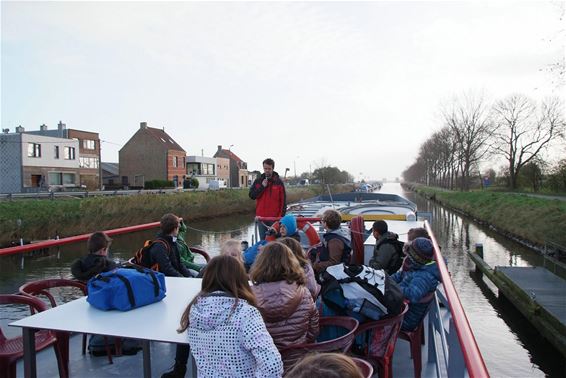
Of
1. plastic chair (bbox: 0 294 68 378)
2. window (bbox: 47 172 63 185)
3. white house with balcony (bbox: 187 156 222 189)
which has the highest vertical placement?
white house with balcony (bbox: 187 156 222 189)

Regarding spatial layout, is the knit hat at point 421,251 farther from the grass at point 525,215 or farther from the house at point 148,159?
the house at point 148,159

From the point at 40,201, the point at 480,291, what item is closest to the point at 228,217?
the point at 40,201

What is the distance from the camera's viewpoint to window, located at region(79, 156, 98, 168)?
158ft

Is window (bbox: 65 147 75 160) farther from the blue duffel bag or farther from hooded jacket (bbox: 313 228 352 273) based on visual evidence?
the blue duffel bag

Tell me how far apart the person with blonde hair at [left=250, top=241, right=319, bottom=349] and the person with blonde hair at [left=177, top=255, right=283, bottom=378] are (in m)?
0.36

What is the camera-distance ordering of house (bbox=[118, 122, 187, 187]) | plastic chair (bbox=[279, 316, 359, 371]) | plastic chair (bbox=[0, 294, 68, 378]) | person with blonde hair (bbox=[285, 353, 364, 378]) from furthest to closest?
house (bbox=[118, 122, 187, 187])
plastic chair (bbox=[0, 294, 68, 378])
plastic chair (bbox=[279, 316, 359, 371])
person with blonde hair (bbox=[285, 353, 364, 378])

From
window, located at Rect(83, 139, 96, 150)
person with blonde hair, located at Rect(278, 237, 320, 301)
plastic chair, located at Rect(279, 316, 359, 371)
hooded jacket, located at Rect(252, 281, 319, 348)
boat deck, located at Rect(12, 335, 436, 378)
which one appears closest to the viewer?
plastic chair, located at Rect(279, 316, 359, 371)

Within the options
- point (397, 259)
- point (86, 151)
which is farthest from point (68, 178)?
point (397, 259)

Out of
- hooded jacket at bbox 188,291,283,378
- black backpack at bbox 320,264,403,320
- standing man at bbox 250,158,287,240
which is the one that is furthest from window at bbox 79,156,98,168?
hooded jacket at bbox 188,291,283,378

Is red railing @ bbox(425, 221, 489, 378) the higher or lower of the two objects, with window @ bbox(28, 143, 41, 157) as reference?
lower

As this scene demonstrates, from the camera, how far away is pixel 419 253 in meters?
3.61

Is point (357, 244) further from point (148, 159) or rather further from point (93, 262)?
point (148, 159)

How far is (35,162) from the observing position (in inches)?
1599

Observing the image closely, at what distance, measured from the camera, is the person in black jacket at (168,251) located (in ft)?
14.9
